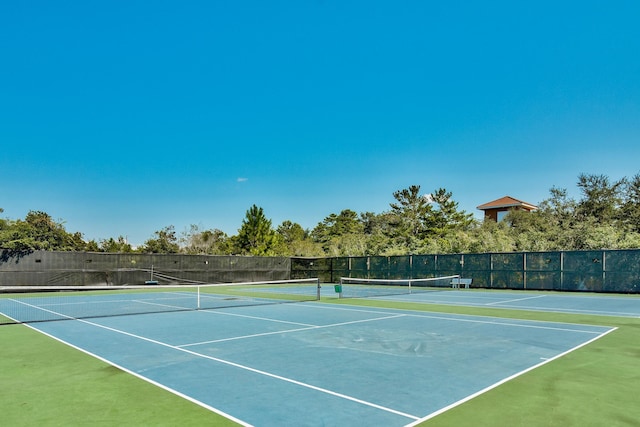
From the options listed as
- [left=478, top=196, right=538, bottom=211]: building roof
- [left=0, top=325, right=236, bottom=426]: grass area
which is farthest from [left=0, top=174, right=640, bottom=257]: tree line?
[left=0, top=325, right=236, bottom=426]: grass area

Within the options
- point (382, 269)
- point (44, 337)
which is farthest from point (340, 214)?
point (44, 337)

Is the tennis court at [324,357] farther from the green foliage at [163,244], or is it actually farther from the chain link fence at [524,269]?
the green foliage at [163,244]

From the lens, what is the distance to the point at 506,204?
6819 cm

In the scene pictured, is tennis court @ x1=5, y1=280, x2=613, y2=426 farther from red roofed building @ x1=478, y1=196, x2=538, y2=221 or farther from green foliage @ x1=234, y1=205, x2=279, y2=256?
red roofed building @ x1=478, y1=196, x2=538, y2=221

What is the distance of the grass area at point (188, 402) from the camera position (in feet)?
14.3

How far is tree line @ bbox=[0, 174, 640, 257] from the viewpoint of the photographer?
98.8 feet

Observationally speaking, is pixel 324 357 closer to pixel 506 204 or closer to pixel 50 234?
pixel 50 234

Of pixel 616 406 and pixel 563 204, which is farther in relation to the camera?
pixel 563 204

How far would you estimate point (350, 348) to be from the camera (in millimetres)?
7754

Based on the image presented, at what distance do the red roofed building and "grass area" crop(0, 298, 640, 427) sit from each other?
63920mm

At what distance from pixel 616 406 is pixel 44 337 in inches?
374

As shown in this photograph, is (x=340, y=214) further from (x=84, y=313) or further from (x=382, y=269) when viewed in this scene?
(x=84, y=313)

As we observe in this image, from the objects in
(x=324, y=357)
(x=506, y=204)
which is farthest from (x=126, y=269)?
(x=506, y=204)

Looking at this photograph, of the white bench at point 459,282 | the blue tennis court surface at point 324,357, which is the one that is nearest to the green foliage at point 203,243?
the white bench at point 459,282
